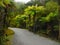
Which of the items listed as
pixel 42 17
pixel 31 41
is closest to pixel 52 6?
pixel 42 17

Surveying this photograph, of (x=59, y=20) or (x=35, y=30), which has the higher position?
(x=59, y=20)

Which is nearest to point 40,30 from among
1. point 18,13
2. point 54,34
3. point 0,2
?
point 54,34

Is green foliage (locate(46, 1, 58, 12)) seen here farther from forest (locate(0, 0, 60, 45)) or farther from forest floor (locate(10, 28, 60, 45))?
forest floor (locate(10, 28, 60, 45))

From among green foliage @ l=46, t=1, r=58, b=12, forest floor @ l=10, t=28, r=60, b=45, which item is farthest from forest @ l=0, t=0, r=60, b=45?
forest floor @ l=10, t=28, r=60, b=45

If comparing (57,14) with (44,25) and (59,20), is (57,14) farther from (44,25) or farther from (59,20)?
(44,25)

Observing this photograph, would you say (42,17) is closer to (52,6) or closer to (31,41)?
(52,6)

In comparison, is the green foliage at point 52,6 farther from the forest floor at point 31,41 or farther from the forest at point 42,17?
the forest floor at point 31,41

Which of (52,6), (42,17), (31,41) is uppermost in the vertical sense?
(52,6)

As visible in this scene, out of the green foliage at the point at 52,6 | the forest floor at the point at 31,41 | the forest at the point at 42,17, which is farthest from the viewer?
the green foliage at the point at 52,6

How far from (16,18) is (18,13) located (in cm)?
276

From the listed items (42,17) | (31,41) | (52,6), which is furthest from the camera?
(42,17)

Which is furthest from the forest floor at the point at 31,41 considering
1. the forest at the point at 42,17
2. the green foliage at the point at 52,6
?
the green foliage at the point at 52,6

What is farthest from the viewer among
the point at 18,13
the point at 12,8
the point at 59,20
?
the point at 18,13

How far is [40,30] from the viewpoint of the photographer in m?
22.6
